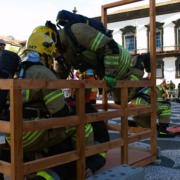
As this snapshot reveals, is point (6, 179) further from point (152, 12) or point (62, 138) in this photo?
point (152, 12)

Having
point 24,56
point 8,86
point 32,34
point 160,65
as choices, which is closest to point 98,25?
point 32,34

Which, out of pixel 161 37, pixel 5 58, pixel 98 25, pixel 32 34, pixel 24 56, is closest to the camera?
pixel 5 58

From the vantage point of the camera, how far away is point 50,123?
8.16ft

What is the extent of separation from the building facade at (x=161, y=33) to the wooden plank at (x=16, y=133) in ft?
93.6

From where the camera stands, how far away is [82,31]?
136 inches

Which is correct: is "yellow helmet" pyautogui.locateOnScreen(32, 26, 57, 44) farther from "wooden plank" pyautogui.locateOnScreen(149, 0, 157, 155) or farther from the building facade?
the building facade

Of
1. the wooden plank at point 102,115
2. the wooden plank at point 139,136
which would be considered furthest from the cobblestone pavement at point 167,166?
the wooden plank at point 102,115

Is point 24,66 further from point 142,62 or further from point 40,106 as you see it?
point 142,62

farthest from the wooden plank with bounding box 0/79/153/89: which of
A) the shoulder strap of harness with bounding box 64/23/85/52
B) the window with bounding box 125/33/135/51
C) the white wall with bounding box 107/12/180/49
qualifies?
the window with bounding box 125/33/135/51

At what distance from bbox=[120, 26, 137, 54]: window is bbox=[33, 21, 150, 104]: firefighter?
91.5ft

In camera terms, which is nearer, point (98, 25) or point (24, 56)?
point (24, 56)

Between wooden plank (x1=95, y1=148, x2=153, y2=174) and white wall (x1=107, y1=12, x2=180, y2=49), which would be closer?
wooden plank (x1=95, y1=148, x2=153, y2=174)

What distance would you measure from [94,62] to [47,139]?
4.45 ft

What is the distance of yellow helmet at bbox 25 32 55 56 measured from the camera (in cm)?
289
